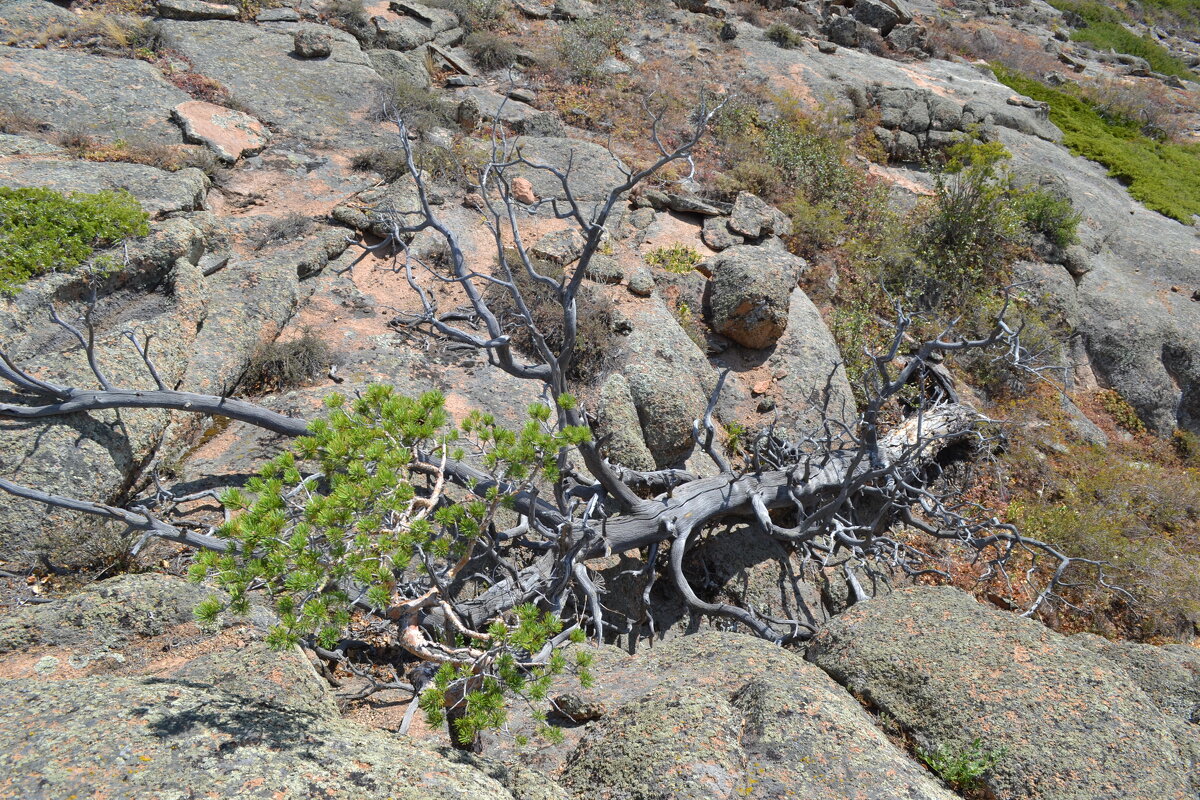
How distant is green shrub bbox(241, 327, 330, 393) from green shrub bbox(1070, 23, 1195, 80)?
3562 cm

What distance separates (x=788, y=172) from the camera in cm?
1457

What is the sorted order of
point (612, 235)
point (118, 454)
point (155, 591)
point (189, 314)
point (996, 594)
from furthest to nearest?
point (612, 235) < point (996, 594) < point (189, 314) < point (118, 454) < point (155, 591)

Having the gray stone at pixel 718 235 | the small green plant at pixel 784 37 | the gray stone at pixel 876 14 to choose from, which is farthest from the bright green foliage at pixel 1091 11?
the gray stone at pixel 718 235

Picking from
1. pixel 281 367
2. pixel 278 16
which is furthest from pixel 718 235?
pixel 278 16

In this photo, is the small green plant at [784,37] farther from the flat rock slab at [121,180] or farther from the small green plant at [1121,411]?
the flat rock slab at [121,180]

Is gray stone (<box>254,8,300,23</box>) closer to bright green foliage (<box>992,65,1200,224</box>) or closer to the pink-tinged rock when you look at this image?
the pink-tinged rock

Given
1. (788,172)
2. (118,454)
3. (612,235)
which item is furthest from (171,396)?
(788,172)

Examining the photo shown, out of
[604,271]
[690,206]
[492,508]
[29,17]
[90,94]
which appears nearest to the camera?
[492,508]

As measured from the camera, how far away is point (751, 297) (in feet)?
33.8

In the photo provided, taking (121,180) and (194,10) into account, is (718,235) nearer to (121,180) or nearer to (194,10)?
(121,180)

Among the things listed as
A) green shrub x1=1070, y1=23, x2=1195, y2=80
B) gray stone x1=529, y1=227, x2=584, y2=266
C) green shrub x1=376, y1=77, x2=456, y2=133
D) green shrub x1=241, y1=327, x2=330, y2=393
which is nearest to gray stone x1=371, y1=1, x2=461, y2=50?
green shrub x1=376, y1=77, x2=456, y2=133

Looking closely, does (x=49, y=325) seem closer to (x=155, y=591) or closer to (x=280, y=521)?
(x=155, y=591)

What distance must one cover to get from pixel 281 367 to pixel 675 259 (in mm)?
6589

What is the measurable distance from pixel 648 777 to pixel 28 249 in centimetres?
754
